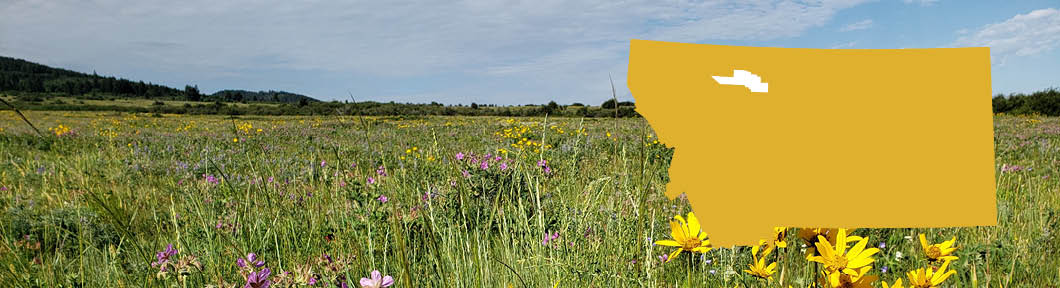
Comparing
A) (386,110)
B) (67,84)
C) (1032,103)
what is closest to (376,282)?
(386,110)

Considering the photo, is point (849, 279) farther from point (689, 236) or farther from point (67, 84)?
point (67, 84)

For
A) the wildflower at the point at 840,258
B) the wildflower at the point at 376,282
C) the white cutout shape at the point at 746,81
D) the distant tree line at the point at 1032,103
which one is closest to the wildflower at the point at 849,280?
the wildflower at the point at 840,258

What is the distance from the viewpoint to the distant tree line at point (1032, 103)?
2570cm

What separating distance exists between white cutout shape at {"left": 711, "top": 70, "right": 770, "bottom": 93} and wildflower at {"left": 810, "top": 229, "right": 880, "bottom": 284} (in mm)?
336

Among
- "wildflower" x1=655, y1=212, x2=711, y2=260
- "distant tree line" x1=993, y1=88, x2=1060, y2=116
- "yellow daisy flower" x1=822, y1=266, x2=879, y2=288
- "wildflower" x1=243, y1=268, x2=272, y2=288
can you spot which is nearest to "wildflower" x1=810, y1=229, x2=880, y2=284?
"yellow daisy flower" x1=822, y1=266, x2=879, y2=288

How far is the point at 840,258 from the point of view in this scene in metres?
0.98

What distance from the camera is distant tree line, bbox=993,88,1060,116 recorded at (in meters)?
25.7

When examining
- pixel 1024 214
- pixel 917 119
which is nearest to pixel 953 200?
pixel 917 119

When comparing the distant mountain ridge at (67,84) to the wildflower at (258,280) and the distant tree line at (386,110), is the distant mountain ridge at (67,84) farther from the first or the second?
the wildflower at (258,280)

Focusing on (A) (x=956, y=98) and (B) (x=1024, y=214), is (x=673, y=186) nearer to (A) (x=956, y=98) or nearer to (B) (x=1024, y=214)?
(A) (x=956, y=98)

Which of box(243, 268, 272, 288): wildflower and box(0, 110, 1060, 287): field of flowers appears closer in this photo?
box(243, 268, 272, 288): wildflower

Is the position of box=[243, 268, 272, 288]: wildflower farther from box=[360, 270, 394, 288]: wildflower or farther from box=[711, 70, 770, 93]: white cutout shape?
box=[711, 70, 770, 93]: white cutout shape

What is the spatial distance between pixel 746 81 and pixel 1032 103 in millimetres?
37959
